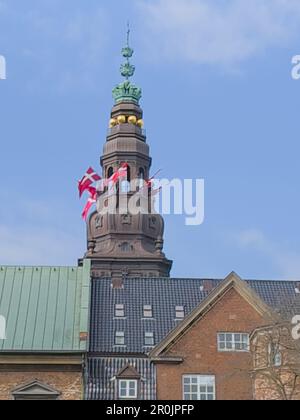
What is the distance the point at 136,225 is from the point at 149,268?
639 centimetres

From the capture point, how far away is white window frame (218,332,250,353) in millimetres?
45281

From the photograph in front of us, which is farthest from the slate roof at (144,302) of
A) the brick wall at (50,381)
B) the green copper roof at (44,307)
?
the brick wall at (50,381)

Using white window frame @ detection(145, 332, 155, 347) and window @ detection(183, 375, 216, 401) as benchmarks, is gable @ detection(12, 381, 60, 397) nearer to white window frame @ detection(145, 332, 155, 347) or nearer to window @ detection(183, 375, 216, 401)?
white window frame @ detection(145, 332, 155, 347)

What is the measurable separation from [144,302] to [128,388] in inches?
236

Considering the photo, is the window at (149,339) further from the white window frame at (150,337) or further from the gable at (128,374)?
the gable at (128,374)

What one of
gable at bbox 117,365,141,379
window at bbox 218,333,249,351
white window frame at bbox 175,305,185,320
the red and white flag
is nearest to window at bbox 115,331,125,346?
gable at bbox 117,365,141,379

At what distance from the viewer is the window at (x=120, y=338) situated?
46.0 m

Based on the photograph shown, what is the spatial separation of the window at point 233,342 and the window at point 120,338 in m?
4.82

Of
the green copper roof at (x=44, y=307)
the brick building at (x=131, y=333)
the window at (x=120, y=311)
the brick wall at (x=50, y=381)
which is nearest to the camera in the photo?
the brick wall at (x=50, y=381)

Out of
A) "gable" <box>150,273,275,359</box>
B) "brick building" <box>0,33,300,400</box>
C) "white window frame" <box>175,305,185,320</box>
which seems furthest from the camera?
"white window frame" <box>175,305,185,320</box>

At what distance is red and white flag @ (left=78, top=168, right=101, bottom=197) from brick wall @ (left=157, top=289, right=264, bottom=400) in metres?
34.0

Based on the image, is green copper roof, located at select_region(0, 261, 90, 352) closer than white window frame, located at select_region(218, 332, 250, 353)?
No
